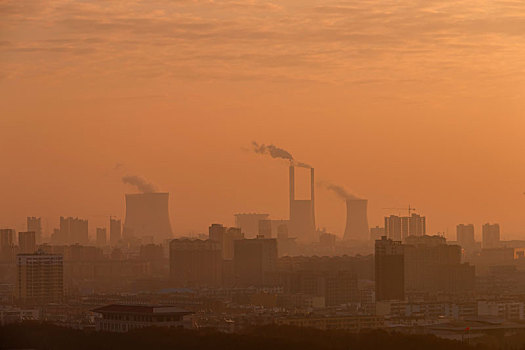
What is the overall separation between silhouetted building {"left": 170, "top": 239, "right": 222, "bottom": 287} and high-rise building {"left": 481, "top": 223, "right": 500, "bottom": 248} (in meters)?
Answer: 39.0

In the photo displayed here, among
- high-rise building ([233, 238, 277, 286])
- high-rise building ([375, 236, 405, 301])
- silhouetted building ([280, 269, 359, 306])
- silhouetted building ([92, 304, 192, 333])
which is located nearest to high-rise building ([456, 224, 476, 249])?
high-rise building ([233, 238, 277, 286])

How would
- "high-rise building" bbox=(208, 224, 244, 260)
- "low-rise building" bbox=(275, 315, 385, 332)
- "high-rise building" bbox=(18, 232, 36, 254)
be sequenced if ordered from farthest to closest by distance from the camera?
"high-rise building" bbox=(208, 224, 244, 260) < "high-rise building" bbox=(18, 232, 36, 254) < "low-rise building" bbox=(275, 315, 385, 332)

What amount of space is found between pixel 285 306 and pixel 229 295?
607 cm

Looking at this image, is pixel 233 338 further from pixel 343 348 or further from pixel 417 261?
pixel 417 261

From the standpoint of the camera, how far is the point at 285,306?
157 ft

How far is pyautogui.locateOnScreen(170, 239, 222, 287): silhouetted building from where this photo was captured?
68125mm

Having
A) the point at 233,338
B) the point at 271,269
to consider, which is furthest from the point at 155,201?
the point at 233,338

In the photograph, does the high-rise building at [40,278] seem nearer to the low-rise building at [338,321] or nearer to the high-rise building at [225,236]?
the low-rise building at [338,321]

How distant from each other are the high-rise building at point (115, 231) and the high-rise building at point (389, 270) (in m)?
48.3

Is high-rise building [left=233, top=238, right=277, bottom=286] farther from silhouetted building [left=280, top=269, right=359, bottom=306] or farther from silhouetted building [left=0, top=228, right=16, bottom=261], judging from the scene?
silhouetted building [left=0, top=228, right=16, bottom=261]

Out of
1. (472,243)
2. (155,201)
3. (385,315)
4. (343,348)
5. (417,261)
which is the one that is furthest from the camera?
(472,243)

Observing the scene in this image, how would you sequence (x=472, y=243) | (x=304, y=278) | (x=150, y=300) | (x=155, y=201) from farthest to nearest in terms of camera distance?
1. (x=472, y=243)
2. (x=155, y=201)
3. (x=304, y=278)
4. (x=150, y=300)

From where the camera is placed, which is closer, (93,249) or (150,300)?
(150,300)

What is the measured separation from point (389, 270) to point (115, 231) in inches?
2032
